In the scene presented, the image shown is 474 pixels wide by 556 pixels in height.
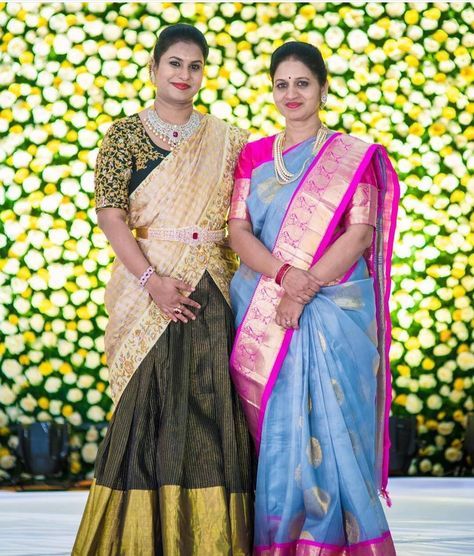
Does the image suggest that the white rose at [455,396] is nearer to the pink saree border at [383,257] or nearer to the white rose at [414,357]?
the white rose at [414,357]

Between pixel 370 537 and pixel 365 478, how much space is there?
164 mm

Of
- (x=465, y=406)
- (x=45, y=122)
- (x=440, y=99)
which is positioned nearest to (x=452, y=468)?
(x=465, y=406)

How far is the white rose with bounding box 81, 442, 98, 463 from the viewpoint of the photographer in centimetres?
487

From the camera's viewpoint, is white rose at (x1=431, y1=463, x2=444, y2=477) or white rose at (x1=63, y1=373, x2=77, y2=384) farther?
white rose at (x1=431, y1=463, x2=444, y2=477)

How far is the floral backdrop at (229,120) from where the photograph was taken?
4824mm

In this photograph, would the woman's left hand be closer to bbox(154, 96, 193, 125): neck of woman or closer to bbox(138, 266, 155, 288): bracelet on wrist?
bbox(138, 266, 155, 288): bracelet on wrist

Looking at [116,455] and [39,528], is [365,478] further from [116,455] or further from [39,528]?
[39,528]

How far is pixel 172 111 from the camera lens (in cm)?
311

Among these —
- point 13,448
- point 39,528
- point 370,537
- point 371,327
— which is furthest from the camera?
point 13,448

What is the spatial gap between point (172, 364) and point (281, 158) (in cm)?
68

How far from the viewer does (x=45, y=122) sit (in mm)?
4852

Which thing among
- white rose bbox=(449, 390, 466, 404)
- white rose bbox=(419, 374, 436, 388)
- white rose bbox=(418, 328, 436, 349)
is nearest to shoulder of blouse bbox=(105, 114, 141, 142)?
white rose bbox=(418, 328, 436, 349)

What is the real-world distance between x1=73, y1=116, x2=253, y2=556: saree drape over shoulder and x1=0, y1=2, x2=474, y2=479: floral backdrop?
5.79ft

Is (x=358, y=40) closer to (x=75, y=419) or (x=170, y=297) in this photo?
(x=75, y=419)
